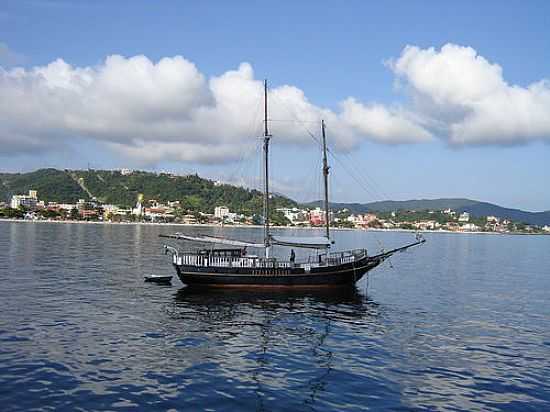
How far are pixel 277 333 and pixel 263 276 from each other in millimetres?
17582

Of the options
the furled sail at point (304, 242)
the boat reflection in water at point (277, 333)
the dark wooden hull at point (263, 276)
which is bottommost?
the boat reflection in water at point (277, 333)

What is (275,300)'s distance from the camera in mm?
44562

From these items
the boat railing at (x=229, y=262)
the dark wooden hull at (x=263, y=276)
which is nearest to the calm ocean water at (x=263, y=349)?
the dark wooden hull at (x=263, y=276)

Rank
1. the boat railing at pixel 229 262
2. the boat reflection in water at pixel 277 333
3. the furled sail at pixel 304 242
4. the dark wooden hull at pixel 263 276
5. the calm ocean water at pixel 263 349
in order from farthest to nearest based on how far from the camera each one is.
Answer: the furled sail at pixel 304 242 < the boat railing at pixel 229 262 < the dark wooden hull at pixel 263 276 < the boat reflection in water at pixel 277 333 < the calm ocean water at pixel 263 349

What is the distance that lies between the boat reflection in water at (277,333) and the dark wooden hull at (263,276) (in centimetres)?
79

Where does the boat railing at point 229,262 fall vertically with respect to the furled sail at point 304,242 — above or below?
below

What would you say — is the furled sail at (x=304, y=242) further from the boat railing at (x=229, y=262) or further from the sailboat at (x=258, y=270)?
the boat railing at (x=229, y=262)

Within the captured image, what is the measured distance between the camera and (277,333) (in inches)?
1243

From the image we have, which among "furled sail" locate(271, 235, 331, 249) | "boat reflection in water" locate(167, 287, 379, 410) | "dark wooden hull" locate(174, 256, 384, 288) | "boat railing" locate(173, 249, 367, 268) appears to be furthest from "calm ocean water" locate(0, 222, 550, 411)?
"furled sail" locate(271, 235, 331, 249)

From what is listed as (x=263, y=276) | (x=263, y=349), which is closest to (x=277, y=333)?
(x=263, y=349)

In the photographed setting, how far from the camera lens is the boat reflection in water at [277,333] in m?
22.0

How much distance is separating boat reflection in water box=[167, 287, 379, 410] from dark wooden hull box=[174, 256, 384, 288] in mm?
791

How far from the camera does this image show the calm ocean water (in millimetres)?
20391

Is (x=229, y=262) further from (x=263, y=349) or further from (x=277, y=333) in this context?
(x=263, y=349)
